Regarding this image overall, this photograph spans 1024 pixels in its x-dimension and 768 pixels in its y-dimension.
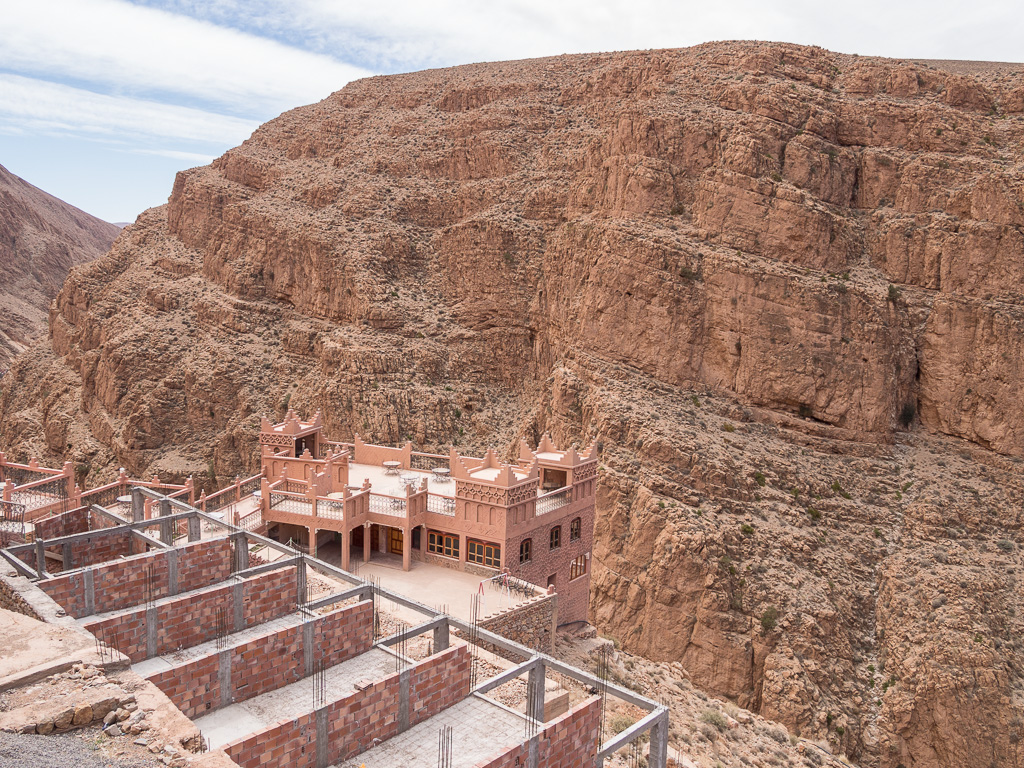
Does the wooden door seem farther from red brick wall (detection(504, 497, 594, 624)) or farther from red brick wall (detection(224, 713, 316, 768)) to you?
red brick wall (detection(224, 713, 316, 768))

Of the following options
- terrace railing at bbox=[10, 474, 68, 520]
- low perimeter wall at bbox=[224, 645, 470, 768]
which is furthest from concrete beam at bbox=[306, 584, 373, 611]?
terrace railing at bbox=[10, 474, 68, 520]

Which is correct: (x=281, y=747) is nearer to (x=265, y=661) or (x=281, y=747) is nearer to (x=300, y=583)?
(x=265, y=661)

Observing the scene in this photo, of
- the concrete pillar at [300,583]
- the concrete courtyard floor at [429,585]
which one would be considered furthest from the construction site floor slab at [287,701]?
the concrete courtyard floor at [429,585]

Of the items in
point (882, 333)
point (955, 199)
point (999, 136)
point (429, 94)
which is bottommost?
point (882, 333)

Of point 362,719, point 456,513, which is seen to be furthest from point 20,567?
point 456,513

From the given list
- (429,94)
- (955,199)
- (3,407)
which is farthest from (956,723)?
(3,407)

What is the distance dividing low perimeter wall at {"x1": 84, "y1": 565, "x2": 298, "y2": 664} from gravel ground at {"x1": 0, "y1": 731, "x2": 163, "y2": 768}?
540cm

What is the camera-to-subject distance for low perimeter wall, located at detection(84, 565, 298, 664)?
17125 mm

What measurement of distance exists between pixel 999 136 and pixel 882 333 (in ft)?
58.5

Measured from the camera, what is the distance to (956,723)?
4041cm

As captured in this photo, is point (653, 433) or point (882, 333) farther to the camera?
point (882, 333)

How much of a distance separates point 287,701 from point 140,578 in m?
5.77

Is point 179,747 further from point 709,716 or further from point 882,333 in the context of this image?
point 882,333

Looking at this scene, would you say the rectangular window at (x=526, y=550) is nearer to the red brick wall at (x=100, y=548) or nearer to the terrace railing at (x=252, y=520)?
the terrace railing at (x=252, y=520)
